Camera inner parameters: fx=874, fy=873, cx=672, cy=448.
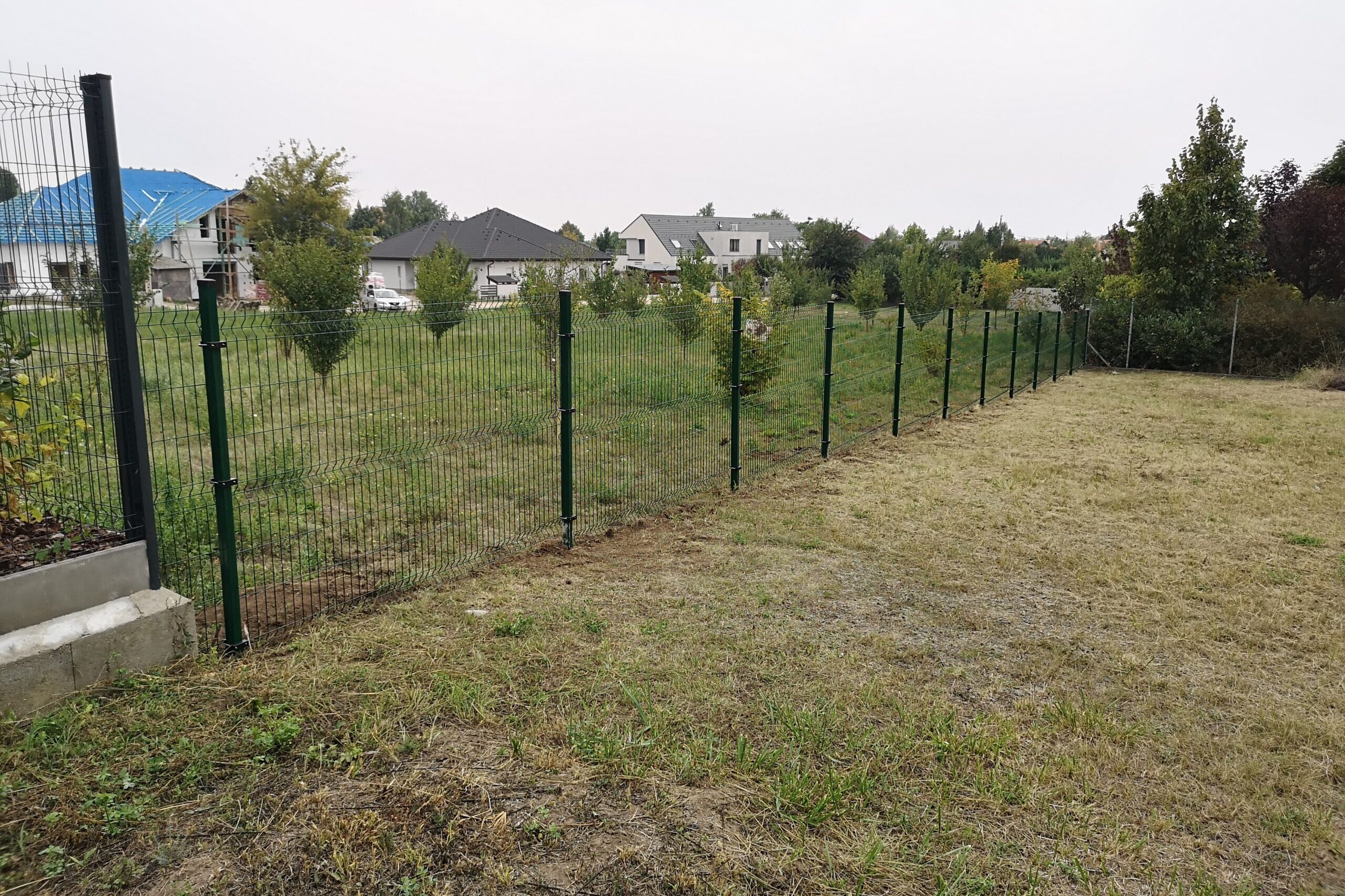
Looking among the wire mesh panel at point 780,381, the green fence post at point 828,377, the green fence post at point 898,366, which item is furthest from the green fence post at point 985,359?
the green fence post at point 828,377

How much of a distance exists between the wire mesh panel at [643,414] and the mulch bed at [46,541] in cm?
317

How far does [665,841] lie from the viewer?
3.15 m

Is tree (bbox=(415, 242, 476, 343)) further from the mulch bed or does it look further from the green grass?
the mulch bed

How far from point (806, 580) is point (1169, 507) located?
14.3 ft

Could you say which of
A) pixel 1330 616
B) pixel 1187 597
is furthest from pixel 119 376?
pixel 1330 616

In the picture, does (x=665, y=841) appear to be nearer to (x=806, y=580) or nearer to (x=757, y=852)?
(x=757, y=852)

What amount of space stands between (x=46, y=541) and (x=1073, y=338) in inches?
819

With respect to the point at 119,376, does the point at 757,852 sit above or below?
below

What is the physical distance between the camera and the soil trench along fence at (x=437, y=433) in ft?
16.0

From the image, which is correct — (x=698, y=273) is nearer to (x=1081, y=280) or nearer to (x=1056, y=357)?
(x=1056, y=357)

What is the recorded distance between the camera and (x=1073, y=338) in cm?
2061

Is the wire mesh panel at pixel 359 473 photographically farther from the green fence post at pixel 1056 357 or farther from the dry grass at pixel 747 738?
the green fence post at pixel 1056 357

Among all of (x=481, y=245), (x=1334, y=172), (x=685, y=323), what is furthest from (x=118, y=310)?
(x=481, y=245)

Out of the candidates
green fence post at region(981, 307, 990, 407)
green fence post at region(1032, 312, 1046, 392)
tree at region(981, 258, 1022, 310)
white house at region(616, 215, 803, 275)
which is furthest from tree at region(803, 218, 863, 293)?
green fence post at region(981, 307, 990, 407)
